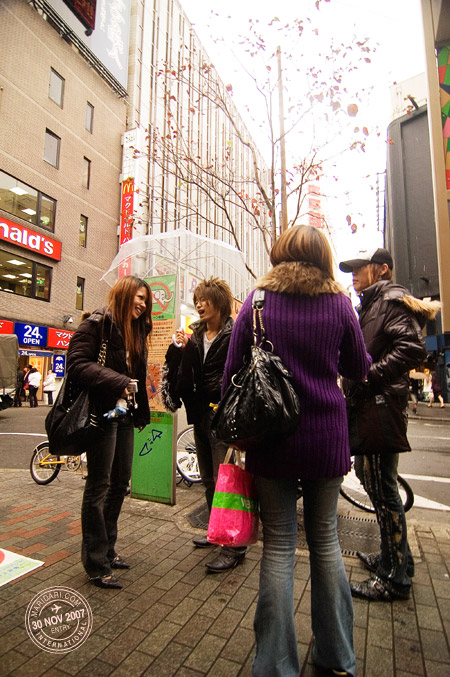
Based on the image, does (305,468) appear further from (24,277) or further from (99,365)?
(24,277)

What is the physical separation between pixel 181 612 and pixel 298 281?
77.8 inches

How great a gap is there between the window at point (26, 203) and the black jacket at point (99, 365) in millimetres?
18680

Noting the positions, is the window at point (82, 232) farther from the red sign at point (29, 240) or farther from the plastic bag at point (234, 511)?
the plastic bag at point (234, 511)

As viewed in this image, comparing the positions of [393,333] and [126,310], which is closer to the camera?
[393,333]

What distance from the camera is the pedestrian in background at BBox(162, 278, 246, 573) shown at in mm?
3154

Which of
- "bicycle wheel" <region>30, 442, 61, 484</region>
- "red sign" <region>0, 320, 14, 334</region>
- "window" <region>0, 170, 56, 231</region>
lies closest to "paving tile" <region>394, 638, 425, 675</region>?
"bicycle wheel" <region>30, 442, 61, 484</region>

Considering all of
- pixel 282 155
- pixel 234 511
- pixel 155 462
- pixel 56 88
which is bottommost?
pixel 155 462

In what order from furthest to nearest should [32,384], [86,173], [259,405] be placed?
[86,173]
[32,384]
[259,405]

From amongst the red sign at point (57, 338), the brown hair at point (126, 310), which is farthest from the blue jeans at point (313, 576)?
the red sign at point (57, 338)

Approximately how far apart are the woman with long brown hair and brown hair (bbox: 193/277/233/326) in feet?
1.60

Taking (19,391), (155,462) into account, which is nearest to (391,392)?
(155,462)

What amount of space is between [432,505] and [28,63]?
24273mm

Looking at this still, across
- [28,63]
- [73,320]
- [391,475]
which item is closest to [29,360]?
[73,320]

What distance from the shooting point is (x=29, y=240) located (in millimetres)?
18984
